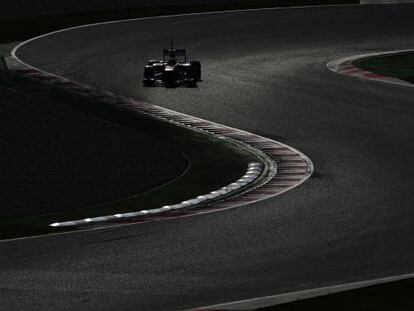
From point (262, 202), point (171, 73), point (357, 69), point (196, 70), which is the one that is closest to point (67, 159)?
point (262, 202)

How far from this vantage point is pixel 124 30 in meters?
41.5

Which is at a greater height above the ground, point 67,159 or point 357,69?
point 67,159

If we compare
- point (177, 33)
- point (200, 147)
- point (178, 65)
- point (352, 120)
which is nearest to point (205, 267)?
point (200, 147)

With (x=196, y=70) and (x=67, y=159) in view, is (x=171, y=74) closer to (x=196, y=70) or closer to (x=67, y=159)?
(x=196, y=70)

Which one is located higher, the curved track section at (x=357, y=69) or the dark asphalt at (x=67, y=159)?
the dark asphalt at (x=67, y=159)

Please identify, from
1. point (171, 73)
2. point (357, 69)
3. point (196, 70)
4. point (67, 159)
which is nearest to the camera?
point (67, 159)

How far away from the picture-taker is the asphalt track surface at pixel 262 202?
14531 millimetres

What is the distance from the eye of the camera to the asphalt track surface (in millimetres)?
14531

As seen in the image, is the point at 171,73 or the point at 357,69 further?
the point at 357,69

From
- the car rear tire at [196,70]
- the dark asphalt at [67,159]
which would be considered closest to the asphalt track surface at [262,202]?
the car rear tire at [196,70]

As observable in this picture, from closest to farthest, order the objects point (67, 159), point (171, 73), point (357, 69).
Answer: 1. point (67, 159)
2. point (171, 73)
3. point (357, 69)

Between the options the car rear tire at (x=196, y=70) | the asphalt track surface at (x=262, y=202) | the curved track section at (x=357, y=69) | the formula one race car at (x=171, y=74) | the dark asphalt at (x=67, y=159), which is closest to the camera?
the asphalt track surface at (x=262, y=202)

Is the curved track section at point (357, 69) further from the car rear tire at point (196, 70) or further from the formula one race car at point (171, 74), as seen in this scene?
the formula one race car at point (171, 74)

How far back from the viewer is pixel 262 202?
1973cm
